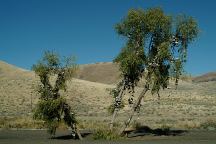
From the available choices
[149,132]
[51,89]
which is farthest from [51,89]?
[149,132]

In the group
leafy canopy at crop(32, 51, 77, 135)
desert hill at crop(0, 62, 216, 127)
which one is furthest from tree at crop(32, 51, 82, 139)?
desert hill at crop(0, 62, 216, 127)

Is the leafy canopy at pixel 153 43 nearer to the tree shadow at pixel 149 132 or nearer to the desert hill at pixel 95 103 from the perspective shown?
the tree shadow at pixel 149 132

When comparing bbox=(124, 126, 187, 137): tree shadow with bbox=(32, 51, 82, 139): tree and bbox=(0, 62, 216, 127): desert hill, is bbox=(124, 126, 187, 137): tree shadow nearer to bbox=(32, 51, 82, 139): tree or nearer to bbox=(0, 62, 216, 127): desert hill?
bbox=(32, 51, 82, 139): tree

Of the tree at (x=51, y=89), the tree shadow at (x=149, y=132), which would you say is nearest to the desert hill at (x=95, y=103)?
the tree shadow at (x=149, y=132)

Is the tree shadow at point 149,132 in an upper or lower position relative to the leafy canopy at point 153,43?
lower

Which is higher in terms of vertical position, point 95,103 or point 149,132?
point 95,103

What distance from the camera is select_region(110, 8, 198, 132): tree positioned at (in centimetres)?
3972

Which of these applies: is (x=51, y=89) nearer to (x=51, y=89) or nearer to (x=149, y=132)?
(x=51, y=89)

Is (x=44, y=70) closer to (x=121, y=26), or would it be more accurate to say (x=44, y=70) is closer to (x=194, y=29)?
(x=121, y=26)

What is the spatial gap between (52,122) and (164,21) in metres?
12.3

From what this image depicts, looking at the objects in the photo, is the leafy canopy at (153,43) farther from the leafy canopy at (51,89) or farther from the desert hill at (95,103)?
the desert hill at (95,103)

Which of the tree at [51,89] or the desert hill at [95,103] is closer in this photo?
the tree at [51,89]

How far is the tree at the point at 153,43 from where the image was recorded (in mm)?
39719

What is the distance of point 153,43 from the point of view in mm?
40906
